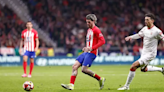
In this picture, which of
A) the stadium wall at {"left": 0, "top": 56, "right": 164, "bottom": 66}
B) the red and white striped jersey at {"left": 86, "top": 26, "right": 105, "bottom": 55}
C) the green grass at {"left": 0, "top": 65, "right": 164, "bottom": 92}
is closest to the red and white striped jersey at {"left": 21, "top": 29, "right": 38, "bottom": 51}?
the green grass at {"left": 0, "top": 65, "right": 164, "bottom": 92}

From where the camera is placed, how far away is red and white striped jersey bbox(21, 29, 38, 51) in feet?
41.7

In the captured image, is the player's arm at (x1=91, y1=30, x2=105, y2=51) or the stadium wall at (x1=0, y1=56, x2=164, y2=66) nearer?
the player's arm at (x1=91, y1=30, x2=105, y2=51)

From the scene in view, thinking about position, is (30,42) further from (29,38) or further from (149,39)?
(149,39)

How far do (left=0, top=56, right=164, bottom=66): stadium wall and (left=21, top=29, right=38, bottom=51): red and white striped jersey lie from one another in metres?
8.70

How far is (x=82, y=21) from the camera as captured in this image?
2791cm

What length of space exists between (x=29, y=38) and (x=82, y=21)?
15.4 meters

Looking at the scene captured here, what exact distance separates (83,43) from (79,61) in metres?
16.8

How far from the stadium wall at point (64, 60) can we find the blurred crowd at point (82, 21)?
3.79ft

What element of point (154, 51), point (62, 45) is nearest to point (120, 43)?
point (62, 45)

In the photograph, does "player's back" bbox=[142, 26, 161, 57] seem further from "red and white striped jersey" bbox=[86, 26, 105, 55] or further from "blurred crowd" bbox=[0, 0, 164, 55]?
"blurred crowd" bbox=[0, 0, 164, 55]

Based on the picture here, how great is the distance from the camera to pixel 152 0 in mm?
29656

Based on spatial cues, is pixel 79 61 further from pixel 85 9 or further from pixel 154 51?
pixel 85 9

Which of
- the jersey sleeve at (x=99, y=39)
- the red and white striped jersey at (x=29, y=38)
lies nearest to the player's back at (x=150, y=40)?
the jersey sleeve at (x=99, y=39)

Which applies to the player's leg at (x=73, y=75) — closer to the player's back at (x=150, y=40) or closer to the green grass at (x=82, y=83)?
the green grass at (x=82, y=83)
